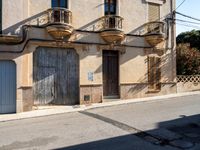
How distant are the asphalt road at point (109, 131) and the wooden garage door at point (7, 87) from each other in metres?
2.21

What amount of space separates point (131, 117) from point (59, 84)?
5495 mm

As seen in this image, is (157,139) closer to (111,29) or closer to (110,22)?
(111,29)

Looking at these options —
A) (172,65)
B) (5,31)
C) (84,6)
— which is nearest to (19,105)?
(5,31)

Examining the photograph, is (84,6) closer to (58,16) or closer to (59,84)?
(58,16)

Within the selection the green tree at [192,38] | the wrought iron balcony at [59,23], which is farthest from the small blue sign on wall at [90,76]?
the green tree at [192,38]

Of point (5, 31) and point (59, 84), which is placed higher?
point (5, 31)

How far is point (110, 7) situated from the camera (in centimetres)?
1598

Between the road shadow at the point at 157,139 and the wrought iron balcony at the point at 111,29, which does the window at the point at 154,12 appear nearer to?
the wrought iron balcony at the point at 111,29

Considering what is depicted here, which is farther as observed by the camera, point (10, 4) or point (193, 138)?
point (10, 4)

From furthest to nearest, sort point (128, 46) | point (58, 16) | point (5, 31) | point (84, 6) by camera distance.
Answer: point (128, 46)
point (84, 6)
point (58, 16)
point (5, 31)

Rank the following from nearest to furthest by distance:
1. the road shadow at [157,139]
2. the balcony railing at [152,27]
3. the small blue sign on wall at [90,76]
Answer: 1. the road shadow at [157,139]
2. the small blue sign on wall at [90,76]
3. the balcony railing at [152,27]

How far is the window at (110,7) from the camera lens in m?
15.9

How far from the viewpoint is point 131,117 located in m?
10.4

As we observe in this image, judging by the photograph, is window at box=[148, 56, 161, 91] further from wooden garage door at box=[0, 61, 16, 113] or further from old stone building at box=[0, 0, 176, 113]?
wooden garage door at box=[0, 61, 16, 113]
